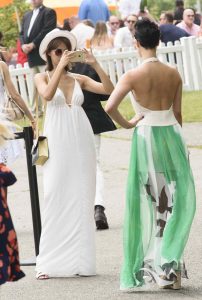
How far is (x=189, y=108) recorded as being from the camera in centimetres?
2039

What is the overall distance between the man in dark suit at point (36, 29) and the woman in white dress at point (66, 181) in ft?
40.8

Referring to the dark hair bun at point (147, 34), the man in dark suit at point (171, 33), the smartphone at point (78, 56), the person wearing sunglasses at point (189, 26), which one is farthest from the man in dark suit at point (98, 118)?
the person wearing sunglasses at point (189, 26)

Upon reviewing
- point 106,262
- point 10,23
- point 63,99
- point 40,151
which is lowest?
point 106,262

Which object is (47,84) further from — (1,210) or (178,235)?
(1,210)

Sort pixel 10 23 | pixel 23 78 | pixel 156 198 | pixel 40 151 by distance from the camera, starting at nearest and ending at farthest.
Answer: pixel 156 198 → pixel 40 151 → pixel 23 78 → pixel 10 23

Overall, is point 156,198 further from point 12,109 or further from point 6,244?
point 6,244

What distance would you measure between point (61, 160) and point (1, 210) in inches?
119

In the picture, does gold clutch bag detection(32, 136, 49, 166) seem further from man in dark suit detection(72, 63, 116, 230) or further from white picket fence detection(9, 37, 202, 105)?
white picket fence detection(9, 37, 202, 105)

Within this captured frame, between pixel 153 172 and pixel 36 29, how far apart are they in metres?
13.6

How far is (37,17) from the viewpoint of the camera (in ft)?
71.1

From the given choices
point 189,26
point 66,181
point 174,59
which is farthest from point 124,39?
point 66,181

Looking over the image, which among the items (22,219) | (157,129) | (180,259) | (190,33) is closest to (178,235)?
(180,259)

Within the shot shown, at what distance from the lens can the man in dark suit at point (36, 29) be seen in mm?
21484

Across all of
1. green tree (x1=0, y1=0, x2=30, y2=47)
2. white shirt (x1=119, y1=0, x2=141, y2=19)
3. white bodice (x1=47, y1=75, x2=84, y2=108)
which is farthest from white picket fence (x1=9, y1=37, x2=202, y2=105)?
white bodice (x1=47, y1=75, x2=84, y2=108)
